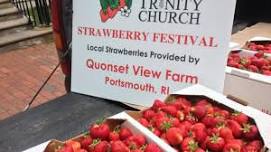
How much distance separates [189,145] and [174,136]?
0.07 meters

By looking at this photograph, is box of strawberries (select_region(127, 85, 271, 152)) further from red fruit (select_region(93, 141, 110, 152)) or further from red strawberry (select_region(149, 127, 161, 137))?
red fruit (select_region(93, 141, 110, 152))

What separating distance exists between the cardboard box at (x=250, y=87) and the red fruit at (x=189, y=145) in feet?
1.61

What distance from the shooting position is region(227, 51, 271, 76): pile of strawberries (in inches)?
78.5

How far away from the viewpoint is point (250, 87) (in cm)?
186

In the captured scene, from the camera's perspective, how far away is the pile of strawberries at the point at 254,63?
6.55 ft

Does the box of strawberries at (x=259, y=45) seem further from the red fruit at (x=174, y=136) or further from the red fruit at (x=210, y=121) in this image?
the red fruit at (x=174, y=136)

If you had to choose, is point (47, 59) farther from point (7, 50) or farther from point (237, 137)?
point (237, 137)

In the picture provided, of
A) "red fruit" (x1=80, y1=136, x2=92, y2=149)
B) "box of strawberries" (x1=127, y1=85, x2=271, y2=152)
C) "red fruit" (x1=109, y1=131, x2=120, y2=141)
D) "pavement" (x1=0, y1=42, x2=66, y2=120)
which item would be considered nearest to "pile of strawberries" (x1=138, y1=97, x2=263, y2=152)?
"box of strawberries" (x1=127, y1=85, x2=271, y2=152)

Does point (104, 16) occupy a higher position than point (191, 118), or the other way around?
point (104, 16)

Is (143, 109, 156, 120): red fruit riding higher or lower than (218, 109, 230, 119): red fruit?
lower

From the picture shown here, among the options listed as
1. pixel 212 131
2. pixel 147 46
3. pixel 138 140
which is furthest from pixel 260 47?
pixel 138 140

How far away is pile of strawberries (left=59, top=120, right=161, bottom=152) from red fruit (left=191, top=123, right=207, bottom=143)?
0.18m

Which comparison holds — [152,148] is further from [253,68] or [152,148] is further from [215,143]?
[253,68]

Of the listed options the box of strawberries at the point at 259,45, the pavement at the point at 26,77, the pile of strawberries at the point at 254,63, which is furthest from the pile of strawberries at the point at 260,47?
the pavement at the point at 26,77
